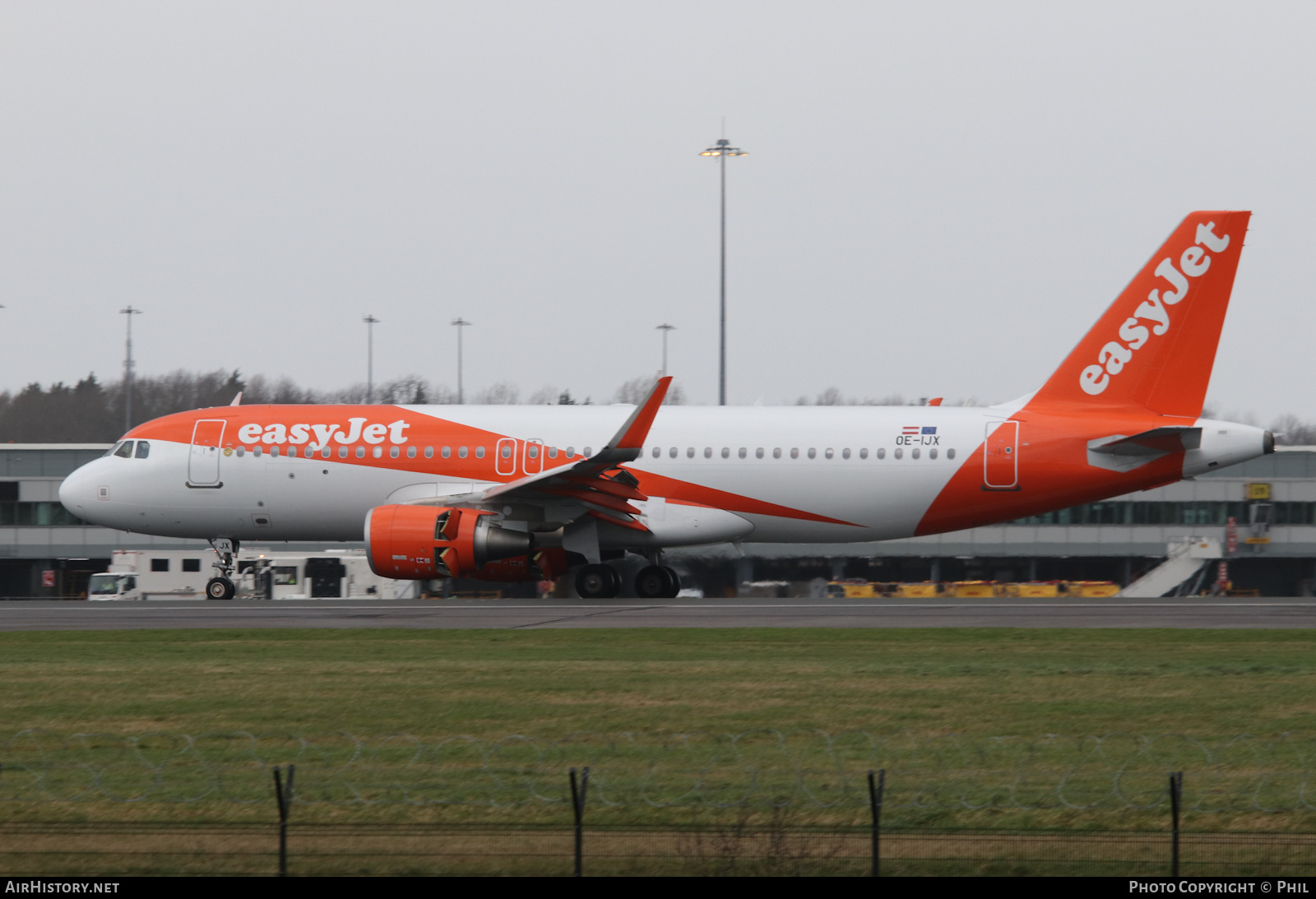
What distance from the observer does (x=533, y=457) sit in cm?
3142

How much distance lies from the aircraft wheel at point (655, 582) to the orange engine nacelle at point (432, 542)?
389cm

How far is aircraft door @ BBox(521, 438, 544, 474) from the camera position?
31.3 meters

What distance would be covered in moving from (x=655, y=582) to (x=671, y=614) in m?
5.79

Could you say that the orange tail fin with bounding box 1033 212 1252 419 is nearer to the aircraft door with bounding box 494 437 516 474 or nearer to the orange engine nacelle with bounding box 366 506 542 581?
the aircraft door with bounding box 494 437 516 474

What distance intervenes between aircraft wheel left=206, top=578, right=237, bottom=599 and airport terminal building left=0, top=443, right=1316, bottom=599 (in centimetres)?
2416

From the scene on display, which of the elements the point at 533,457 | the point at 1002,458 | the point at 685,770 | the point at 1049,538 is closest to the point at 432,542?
the point at 533,457

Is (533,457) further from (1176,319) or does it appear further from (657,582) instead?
(1176,319)

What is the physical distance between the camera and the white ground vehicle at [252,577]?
154ft

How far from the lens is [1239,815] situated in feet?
33.8

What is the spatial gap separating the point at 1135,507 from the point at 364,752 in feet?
168

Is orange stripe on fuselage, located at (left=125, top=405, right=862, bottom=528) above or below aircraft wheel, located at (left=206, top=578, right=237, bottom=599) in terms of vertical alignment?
above

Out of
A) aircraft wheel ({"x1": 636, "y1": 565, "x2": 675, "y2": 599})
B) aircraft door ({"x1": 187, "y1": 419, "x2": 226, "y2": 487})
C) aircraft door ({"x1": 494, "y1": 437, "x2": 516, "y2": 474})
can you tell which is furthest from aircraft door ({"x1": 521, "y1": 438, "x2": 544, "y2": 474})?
aircraft door ({"x1": 187, "y1": 419, "x2": 226, "y2": 487})
